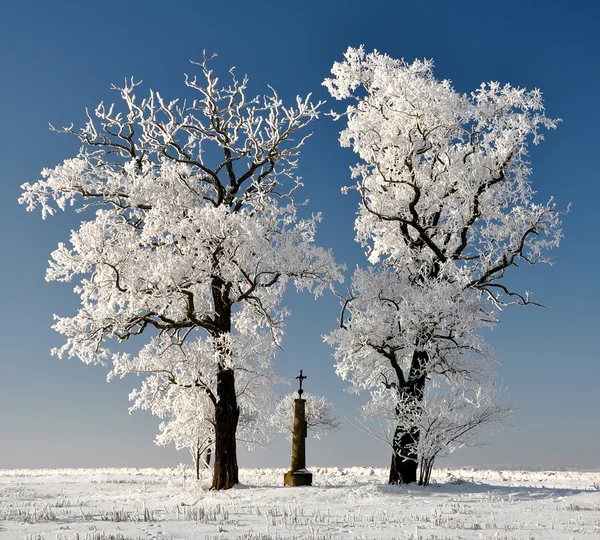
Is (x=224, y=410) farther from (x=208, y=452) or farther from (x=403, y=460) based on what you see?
(x=208, y=452)

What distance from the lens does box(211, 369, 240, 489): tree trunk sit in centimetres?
2092

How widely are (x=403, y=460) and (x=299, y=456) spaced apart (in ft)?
10.6

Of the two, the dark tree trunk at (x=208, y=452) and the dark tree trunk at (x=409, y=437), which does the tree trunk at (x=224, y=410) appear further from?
the dark tree trunk at (x=208, y=452)

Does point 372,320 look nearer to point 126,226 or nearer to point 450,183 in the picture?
point 450,183

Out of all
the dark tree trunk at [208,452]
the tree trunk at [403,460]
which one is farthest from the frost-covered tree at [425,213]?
the dark tree trunk at [208,452]

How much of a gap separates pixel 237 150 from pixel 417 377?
950 centimetres

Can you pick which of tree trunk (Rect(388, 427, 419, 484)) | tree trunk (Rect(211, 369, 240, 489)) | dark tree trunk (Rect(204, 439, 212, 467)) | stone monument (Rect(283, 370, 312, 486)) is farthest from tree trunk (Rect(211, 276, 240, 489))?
dark tree trunk (Rect(204, 439, 212, 467))

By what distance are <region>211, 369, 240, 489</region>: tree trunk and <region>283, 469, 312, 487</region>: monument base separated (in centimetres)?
161

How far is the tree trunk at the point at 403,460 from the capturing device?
69.3 ft

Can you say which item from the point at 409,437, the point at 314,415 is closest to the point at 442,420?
the point at 409,437

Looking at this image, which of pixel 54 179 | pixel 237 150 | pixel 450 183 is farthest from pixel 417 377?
pixel 54 179

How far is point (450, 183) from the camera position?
2245 centimetres

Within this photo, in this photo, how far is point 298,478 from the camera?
2072cm

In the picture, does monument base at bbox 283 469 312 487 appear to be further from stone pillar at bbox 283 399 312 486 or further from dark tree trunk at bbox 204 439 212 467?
dark tree trunk at bbox 204 439 212 467
